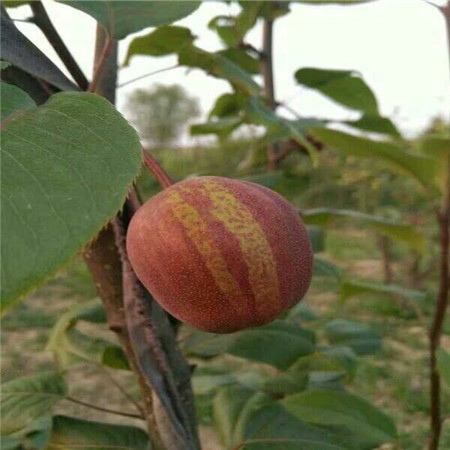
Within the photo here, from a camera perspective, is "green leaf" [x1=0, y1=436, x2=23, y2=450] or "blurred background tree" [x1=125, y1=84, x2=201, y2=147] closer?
"green leaf" [x1=0, y1=436, x2=23, y2=450]

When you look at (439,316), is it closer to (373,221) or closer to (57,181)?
(373,221)

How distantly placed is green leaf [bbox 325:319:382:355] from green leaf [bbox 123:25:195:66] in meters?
0.72

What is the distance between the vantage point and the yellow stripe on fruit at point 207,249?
17.9 inches

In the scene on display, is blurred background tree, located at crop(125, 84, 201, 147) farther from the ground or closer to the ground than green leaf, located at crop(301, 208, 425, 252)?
closer to the ground

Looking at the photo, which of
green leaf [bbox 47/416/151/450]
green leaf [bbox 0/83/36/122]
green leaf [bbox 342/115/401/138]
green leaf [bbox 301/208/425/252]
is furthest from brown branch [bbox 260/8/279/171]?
green leaf [bbox 0/83/36/122]

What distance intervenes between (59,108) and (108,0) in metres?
0.28

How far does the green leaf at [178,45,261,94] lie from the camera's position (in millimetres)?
818

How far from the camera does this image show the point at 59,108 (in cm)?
43

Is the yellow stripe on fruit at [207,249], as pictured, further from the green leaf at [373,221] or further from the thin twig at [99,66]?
the green leaf at [373,221]

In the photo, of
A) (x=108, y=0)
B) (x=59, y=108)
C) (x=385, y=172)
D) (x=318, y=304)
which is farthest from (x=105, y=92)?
(x=385, y=172)

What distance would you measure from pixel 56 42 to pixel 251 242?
38cm

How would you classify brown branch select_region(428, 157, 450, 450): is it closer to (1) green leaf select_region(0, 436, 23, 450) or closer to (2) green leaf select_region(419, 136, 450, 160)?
(2) green leaf select_region(419, 136, 450, 160)

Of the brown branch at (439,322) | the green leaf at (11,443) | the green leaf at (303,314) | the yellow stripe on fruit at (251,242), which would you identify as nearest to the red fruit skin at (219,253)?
the yellow stripe on fruit at (251,242)

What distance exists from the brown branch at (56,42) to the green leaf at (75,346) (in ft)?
1.47
